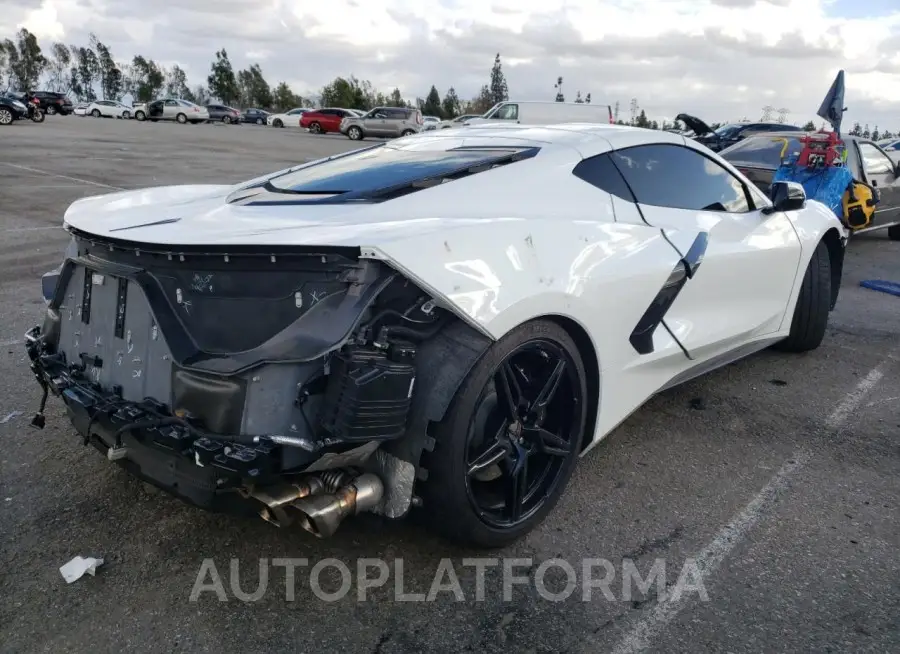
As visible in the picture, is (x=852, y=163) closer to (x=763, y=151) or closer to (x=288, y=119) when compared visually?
(x=763, y=151)

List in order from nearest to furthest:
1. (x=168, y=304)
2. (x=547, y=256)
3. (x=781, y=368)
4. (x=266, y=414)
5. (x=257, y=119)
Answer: (x=266, y=414), (x=168, y=304), (x=547, y=256), (x=781, y=368), (x=257, y=119)

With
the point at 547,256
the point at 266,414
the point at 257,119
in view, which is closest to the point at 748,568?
the point at 547,256

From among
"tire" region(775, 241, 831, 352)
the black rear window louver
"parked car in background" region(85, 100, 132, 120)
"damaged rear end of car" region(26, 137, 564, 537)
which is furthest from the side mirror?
"parked car in background" region(85, 100, 132, 120)

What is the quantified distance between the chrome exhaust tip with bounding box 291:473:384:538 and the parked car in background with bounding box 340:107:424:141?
33219mm

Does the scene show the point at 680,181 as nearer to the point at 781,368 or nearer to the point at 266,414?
the point at 781,368

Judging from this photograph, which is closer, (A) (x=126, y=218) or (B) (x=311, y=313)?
(B) (x=311, y=313)

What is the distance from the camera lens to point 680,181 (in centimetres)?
373

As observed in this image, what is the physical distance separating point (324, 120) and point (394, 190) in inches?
1547

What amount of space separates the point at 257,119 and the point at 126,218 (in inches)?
2136

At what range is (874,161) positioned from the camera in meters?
10.3

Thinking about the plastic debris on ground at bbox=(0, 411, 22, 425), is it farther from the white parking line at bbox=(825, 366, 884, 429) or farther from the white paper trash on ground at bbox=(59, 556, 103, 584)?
the white parking line at bbox=(825, 366, 884, 429)

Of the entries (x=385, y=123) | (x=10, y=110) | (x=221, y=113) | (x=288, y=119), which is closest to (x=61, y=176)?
(x=10, y=110)

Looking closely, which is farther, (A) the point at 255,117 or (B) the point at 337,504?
(A) the point at 255,117

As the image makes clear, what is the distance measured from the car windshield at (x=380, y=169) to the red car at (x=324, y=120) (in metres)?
37.1
